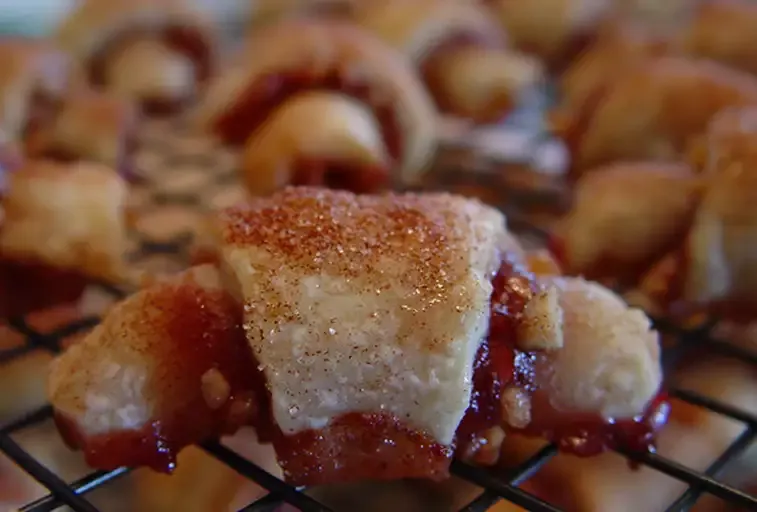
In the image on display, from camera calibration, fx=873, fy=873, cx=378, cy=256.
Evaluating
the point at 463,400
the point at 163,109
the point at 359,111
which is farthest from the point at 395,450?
the point at 163,109

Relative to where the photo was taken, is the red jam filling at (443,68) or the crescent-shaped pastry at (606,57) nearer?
the crescent-shaped pastry at (606,57)

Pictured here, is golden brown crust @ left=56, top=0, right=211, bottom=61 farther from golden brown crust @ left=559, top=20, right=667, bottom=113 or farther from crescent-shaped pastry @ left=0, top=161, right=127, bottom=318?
golden brown crust @ left=559, top=20, right=667, bottom=113

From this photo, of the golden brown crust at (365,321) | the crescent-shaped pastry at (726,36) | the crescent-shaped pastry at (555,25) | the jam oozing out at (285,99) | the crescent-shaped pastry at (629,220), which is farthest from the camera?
the crescent-shaped pastry at (555,25)

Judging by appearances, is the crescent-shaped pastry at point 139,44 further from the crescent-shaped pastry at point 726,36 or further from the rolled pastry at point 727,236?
the rolled pastry at point 727,236

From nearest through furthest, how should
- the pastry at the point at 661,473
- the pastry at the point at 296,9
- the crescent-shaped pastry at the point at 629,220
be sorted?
the pastry at the point at 661,473 < the crescent-shaped pastry at the point at 629,220 < the pastry at the point at 296,9

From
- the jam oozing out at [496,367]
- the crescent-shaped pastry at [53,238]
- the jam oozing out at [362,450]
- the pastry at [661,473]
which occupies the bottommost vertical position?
the pastry at [661,473]

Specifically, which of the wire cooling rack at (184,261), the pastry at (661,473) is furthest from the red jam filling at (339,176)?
the pastry at (661,473)

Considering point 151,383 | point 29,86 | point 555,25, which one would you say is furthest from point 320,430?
point 555,25
